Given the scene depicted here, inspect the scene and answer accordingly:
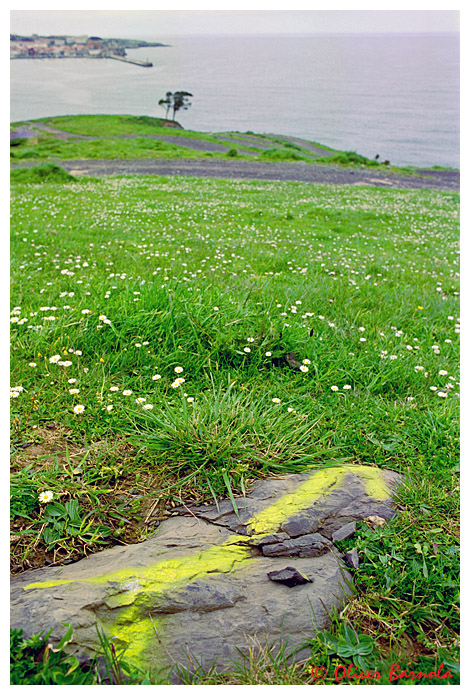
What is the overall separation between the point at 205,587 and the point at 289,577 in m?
0.41

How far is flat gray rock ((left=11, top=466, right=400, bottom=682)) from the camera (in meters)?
1.85

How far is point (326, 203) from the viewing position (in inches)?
638

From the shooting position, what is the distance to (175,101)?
71000mm

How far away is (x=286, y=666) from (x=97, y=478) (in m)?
1.62

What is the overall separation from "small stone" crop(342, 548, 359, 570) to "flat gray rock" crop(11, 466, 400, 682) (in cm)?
4

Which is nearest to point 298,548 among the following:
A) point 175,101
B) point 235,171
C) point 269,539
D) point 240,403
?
point 269,539

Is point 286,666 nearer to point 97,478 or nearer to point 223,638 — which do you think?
point 223,638

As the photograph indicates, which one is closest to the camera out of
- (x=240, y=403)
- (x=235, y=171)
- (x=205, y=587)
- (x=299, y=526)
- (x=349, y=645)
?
(x=349, y=645)

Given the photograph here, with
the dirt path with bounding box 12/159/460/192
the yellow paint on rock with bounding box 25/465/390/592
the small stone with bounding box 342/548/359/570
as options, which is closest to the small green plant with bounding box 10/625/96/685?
the yellow paint on rock with bounding box 25/465/390/592

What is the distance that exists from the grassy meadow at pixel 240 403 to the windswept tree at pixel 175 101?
7329cm

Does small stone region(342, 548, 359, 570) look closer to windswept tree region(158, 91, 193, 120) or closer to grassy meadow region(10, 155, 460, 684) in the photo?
grassy meadow region(10, 155, 460, 684)

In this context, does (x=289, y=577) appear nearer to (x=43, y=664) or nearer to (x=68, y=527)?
(x=43, y=664)

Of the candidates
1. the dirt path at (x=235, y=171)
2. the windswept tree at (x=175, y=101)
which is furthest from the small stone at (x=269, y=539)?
the windswept tree at (x=175, y=101)

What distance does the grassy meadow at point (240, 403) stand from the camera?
2264 millimetres
